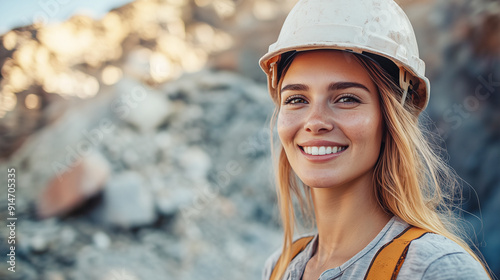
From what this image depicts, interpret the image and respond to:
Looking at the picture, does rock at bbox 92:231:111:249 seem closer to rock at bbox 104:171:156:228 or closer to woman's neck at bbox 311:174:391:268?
rock at bbox 104:171:156:228

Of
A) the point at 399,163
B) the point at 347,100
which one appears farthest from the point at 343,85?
the point at 399,163

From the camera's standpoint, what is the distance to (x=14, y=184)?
475cm

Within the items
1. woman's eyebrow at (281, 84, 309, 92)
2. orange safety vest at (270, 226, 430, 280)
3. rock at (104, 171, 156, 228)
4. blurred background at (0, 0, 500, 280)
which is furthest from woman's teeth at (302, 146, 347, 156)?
rock at (104, 171, 156, 228)

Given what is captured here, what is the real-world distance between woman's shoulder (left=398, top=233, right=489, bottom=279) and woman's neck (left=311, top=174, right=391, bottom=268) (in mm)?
279

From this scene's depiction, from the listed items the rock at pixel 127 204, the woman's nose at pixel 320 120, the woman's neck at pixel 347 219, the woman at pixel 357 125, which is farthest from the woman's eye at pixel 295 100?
the rock at pixel 127 204

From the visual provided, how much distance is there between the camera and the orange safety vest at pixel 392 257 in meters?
1.19

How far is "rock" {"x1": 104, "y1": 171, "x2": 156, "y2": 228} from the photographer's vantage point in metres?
4.70

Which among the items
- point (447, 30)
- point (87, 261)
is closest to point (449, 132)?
point (447, 30)

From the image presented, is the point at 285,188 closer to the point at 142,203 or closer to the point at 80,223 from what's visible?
the point at 142,203

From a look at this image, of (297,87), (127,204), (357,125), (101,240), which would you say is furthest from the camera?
(127,204)

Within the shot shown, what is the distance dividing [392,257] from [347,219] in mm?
A: 332

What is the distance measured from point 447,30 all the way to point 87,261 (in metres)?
4.62

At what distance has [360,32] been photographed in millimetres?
1405

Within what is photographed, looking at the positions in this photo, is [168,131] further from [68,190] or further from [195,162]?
[68,190]
